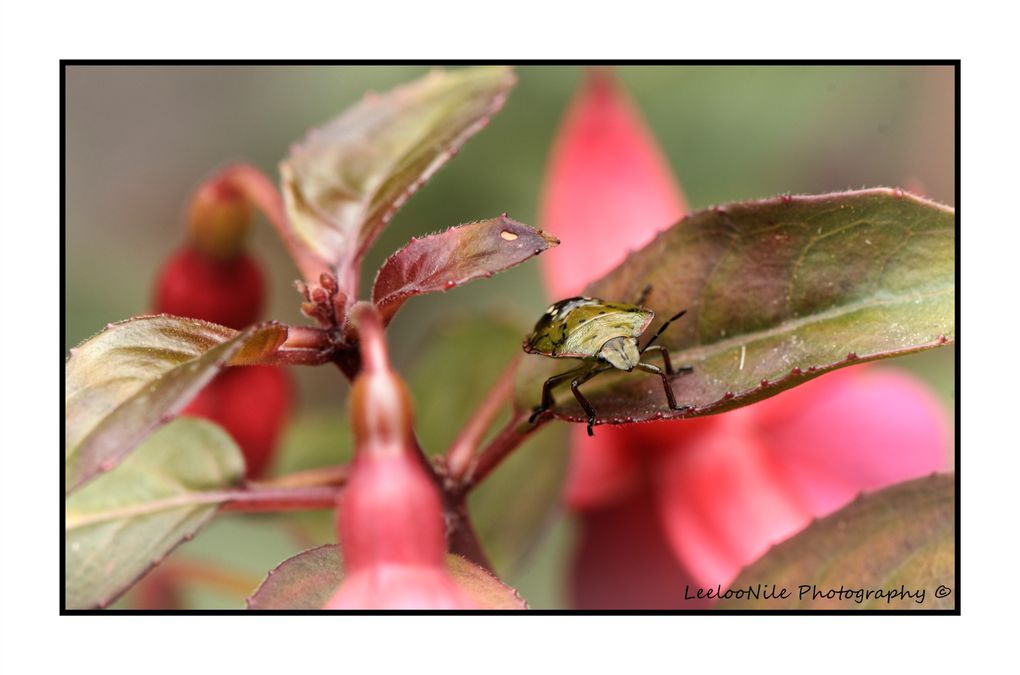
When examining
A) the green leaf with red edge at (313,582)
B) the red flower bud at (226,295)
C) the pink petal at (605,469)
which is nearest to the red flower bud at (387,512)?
the green leaf with red edge at (313,582)

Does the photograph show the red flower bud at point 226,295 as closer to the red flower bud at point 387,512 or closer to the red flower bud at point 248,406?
the red flower bud at point 248,406

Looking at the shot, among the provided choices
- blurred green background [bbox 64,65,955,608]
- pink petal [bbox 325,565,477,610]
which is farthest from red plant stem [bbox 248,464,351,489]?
blurred green background [bbox 64,65,955,608]

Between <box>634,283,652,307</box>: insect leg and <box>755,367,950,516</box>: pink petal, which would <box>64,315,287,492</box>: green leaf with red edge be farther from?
<box>755,367,950,516</box>: pink petal

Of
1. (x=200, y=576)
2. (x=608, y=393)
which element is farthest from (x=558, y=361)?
(x=200, y=576)

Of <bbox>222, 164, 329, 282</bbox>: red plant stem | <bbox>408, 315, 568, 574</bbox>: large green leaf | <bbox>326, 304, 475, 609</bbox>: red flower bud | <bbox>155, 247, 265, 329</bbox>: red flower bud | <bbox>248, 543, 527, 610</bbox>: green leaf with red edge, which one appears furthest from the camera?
<bbox>408, 315, 568, 574</bbox>: large green leaf

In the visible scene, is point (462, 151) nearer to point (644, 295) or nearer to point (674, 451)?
point (674, 451)

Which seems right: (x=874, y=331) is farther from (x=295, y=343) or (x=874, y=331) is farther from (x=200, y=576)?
(x=200, y=576)
